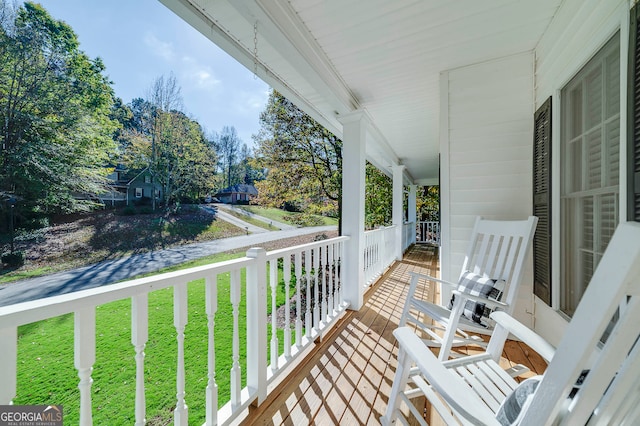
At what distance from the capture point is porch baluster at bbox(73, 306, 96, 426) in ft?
2.57

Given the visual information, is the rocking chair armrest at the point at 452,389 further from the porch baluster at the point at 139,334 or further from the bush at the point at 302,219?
the bush at the point at 302,219

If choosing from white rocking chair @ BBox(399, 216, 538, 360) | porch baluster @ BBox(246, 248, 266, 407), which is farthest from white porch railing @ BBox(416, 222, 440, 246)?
porch baluster @ BBox(246, 248, 266, 407)

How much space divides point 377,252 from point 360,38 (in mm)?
3327

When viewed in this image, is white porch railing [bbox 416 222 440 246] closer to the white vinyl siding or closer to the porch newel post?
the white vinyl siding

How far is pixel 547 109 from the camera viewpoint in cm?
196

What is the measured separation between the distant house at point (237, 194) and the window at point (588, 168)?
17.9ft

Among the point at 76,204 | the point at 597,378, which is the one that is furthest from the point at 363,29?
the point at 76,204

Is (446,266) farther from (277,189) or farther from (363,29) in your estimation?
(277,189)

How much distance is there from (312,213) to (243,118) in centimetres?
316

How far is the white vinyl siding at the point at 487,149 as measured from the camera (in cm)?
230

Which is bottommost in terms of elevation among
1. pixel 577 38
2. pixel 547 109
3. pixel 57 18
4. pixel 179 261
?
pixel 179 261

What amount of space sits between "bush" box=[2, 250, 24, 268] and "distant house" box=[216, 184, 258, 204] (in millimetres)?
2977

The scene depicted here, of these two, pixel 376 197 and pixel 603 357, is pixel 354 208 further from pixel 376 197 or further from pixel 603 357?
pixel 376 197

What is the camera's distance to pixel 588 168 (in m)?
1.59
